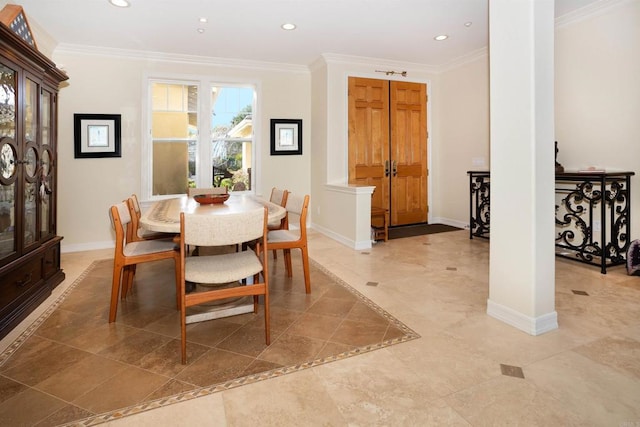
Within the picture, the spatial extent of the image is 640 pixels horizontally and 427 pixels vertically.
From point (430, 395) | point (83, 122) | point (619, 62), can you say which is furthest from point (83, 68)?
point (619, 62)

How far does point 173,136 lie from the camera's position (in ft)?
17.5

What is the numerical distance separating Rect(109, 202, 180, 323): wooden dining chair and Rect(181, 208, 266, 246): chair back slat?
0.75 m

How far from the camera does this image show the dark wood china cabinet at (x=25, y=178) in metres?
2.49

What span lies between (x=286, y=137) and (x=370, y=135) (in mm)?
1357

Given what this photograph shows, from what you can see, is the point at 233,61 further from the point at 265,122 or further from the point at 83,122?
the point at 83,122

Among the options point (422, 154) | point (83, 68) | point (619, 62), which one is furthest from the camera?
point (422, 154)

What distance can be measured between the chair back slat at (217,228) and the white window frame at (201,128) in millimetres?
3630

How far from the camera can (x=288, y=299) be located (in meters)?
2.95

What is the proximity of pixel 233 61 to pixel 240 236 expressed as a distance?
4.25 metres

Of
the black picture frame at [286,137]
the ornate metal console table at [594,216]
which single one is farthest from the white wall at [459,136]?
the black picture frame at [286,137]

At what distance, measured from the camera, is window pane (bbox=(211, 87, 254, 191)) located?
557 centimetres

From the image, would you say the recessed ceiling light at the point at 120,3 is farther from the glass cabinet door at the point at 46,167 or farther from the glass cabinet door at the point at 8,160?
the glass cabinet door at the point at 8,160

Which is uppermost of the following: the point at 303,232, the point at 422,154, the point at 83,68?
the point at 83,68

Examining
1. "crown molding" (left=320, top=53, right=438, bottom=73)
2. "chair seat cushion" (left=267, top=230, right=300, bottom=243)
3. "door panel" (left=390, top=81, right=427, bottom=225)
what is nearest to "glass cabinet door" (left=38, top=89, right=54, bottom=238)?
"chair seat cushion" (left=267, top=230, right=300, bottom=243)
